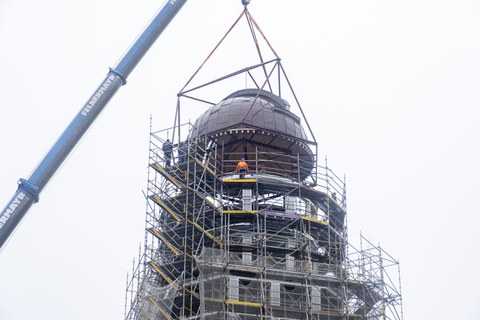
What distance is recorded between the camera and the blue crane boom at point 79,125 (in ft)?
181

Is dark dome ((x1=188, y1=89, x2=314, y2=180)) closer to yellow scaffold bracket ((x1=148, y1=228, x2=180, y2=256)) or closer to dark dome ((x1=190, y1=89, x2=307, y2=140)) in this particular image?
dark dome ((x1=190, y1=89, x2=307, y2=140))

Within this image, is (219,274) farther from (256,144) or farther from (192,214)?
(256,144)

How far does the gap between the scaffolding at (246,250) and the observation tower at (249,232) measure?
0.07 meters

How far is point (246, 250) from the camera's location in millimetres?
62594

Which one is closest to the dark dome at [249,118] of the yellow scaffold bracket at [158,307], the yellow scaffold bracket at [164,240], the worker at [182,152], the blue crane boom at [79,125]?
the worker at [182,152]

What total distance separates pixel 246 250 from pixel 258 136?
8.75 m

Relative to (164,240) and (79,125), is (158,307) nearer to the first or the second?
(164,240)

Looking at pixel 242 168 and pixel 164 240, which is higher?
pixel 242 168

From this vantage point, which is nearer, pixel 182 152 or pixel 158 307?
pixel 158 307

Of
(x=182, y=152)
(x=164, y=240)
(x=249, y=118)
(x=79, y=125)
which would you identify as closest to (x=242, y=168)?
(x=182, y=152)

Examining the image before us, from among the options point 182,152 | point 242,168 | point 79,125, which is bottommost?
point 79,125

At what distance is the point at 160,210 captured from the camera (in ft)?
222

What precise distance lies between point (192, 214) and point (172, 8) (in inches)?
542

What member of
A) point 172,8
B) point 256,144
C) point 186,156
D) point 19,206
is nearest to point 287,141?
point 256,144
